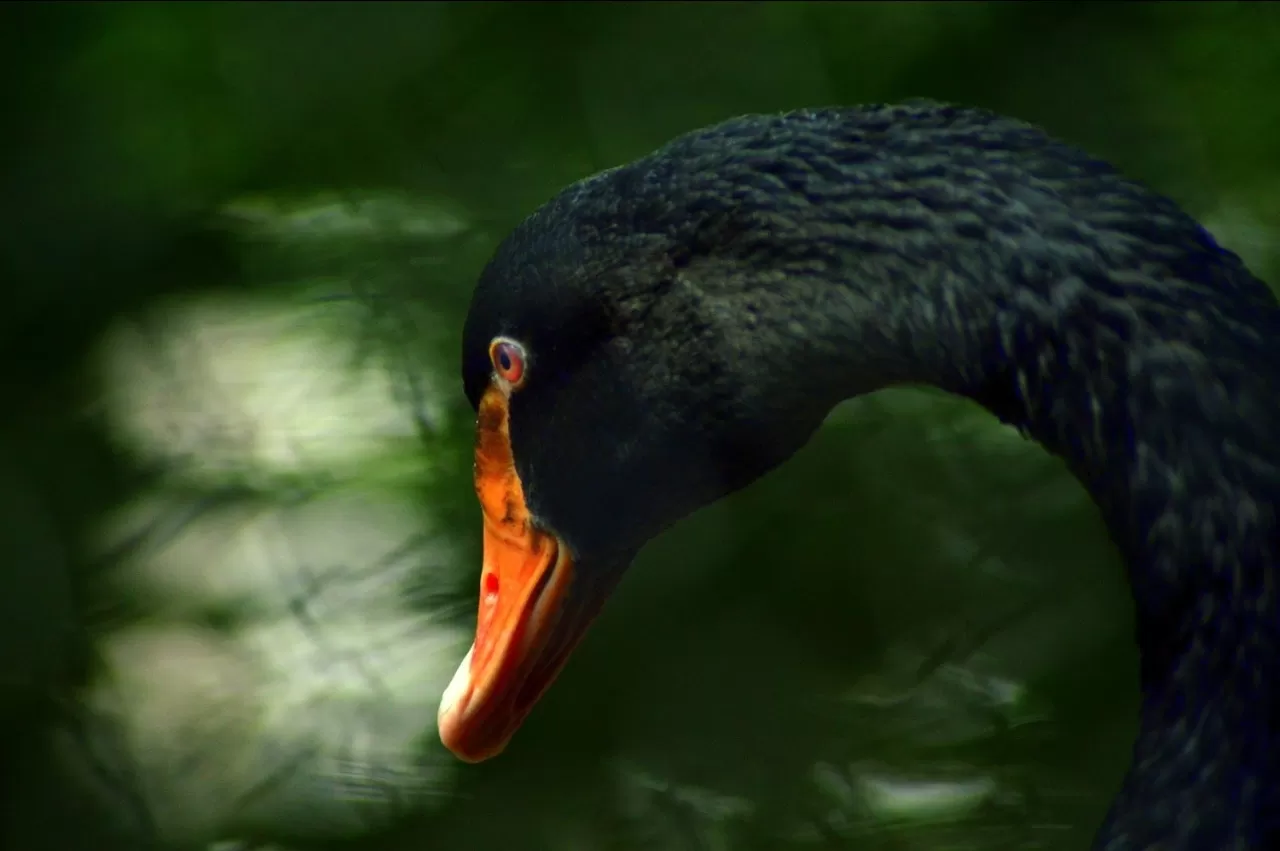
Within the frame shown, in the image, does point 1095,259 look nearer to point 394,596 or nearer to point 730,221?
point 730,221

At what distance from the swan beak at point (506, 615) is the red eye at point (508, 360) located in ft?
0.09

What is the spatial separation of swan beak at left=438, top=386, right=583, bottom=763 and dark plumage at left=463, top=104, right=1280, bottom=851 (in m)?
0.12

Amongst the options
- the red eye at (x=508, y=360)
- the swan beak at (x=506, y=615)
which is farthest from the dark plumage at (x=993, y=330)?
Answer: the swan beak at (x=506, y=615)

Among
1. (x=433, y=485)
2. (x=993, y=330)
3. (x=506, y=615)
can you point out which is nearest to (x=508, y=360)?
(x=506, y=615)

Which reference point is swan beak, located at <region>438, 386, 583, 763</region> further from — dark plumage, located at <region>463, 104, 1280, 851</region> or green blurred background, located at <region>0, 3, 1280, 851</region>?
green blurred background, located at <region>0, 3, 1280, 851</region>

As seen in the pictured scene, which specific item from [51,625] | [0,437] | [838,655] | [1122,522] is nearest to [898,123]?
[1122,522]

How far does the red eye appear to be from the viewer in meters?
1.28

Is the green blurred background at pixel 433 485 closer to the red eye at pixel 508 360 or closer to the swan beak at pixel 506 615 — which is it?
the swan beak at pixel 506 615

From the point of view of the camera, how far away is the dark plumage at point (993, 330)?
1039mm

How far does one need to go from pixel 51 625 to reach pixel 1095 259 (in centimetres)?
143

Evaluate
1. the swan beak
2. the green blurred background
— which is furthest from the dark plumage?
the green blurred background

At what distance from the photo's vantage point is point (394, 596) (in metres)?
2.01

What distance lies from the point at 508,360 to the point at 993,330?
391 mm

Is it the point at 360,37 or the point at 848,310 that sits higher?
the point at 360,37
